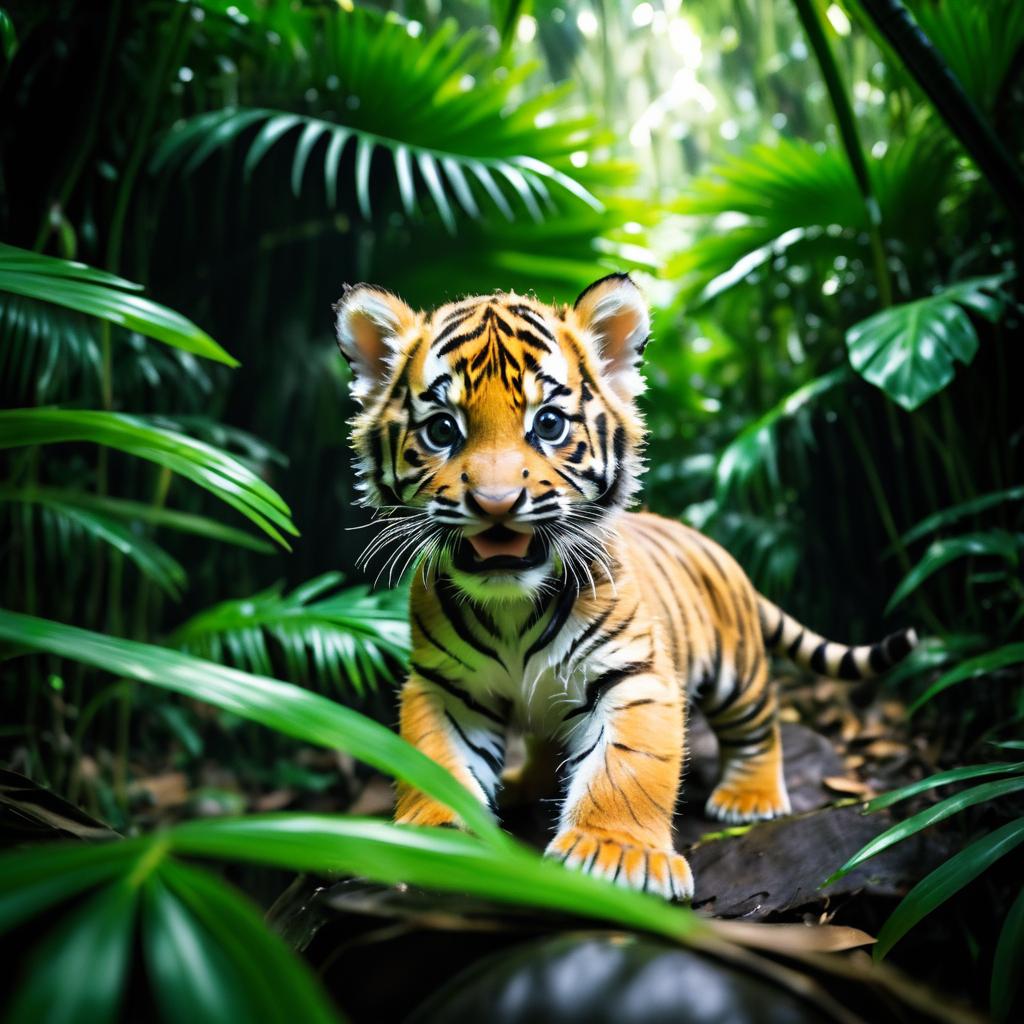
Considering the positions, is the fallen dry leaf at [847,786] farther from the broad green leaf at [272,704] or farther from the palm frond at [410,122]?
the palm frond at [410,122]

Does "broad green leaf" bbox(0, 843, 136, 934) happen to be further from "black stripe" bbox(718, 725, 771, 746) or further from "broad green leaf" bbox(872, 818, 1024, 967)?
"black stripe" bbox(718, 725, 771, 746)

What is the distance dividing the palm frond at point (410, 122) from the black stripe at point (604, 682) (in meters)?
1.77

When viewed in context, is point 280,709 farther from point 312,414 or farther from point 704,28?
point 704,28

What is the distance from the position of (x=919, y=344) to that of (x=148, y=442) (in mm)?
2027

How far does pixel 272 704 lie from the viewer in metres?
0.75

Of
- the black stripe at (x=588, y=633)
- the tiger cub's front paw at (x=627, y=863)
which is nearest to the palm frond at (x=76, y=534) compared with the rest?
the black stripe at (x=588, y=633)

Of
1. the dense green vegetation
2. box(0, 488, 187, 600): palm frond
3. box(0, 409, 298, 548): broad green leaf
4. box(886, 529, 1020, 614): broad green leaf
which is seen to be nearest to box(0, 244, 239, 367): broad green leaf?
box(0, 409, 298, 548): broad green leaf

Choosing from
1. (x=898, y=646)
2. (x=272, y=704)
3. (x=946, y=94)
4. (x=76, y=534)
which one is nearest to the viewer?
(x=272, y=704)

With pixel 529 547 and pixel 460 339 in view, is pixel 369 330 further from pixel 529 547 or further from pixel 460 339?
pixel 529 547

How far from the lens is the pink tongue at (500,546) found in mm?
1306

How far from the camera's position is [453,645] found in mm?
1519

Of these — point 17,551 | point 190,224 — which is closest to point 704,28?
point 190,224

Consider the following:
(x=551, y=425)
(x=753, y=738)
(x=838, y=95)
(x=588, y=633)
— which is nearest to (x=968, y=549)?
(x=753, y=738)

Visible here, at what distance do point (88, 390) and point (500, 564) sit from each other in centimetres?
207
